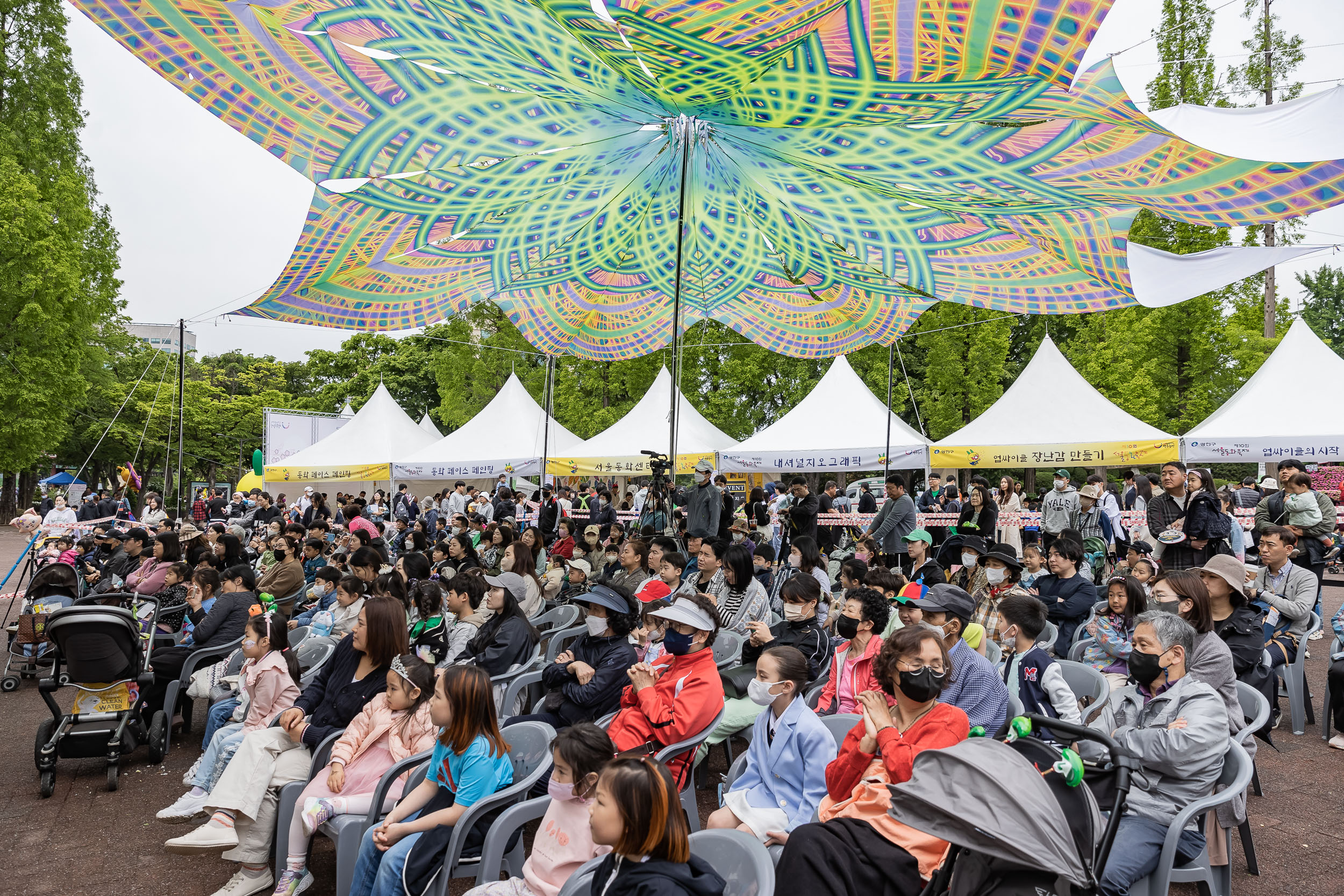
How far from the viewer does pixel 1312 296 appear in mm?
36750

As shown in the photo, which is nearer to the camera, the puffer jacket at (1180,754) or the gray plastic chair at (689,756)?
the puffer jacket at (1180,754)

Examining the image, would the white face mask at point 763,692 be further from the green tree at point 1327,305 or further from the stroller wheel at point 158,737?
the green tree at point 1327,305

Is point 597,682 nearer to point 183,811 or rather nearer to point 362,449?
point 183,811

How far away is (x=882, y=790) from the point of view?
100 inches

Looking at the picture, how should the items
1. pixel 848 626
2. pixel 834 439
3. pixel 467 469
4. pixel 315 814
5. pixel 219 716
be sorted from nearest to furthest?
1. pixel 315 814
2. pixel 848 626
3. pixel 219 716
4. pixel 834 439
5. pixel 467 469

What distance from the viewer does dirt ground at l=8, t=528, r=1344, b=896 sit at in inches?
143

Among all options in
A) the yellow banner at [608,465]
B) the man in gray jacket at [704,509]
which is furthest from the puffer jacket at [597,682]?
the yellow banner at [608,465]

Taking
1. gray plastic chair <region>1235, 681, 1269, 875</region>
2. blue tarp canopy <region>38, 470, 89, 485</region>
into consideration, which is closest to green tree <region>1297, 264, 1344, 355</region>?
gray plastic chair <region>1235, 681, 1269, 875</region>

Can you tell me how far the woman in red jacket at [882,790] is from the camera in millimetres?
2342

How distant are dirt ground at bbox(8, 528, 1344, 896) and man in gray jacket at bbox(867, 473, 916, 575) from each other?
3.76 meters

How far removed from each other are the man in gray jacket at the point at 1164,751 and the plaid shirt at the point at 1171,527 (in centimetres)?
301

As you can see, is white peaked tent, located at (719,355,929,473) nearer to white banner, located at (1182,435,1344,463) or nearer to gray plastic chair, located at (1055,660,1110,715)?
white banner, located at (1182,435,1344,463)

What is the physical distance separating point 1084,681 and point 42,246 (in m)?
25.1

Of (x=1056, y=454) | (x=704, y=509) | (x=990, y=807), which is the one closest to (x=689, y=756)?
(x=990, y=807)
